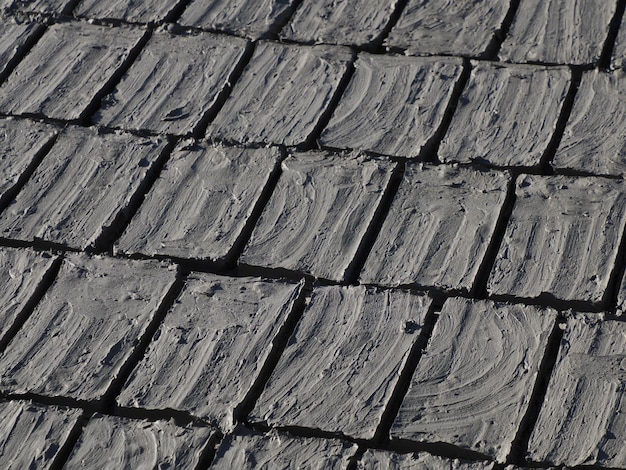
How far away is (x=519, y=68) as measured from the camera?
9.71 ft

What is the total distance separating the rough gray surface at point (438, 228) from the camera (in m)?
2.43

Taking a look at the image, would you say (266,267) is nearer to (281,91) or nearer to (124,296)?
(124,296)

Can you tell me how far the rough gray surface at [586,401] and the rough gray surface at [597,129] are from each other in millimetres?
531

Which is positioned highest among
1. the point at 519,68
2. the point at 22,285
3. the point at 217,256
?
the point at 519,68

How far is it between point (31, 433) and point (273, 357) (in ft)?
1.81

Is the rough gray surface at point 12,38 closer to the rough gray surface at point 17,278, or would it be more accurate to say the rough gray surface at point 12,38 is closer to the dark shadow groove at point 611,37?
the rough gray surface at point 17,278

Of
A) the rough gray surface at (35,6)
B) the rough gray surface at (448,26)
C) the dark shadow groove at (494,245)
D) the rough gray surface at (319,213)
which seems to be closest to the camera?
the dark shadow groove at (494,245)

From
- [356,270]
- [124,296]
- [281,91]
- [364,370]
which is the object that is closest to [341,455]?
[364,370]

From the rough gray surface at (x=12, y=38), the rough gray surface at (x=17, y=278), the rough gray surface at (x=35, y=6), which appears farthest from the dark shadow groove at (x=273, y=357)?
the rough gray surface at (x=35, y=6)

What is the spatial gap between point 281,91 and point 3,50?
0.97 meters

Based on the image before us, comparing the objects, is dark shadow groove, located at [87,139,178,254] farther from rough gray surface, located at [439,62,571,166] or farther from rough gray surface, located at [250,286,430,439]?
rough gray surface, located at [439,62,571,166]

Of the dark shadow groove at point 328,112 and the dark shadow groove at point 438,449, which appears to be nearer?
the dark shadow groove at point 438,449

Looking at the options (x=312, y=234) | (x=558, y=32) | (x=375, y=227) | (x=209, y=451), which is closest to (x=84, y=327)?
(x=209, y=451)

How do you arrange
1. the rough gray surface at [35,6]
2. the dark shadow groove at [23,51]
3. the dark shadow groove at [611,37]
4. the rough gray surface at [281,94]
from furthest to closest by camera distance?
the rough gray surface at [35,6] → the dark shadow groove at [23,51] → the dark shadow groove at [611,37] → the rough gray surface at [281,94]
